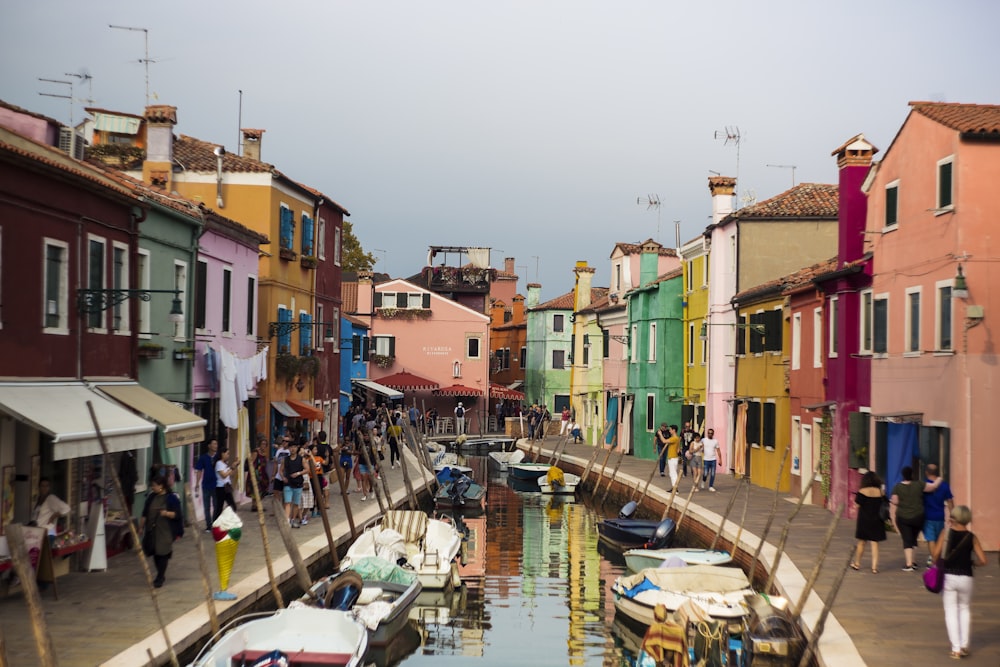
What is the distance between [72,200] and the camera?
19.1 m

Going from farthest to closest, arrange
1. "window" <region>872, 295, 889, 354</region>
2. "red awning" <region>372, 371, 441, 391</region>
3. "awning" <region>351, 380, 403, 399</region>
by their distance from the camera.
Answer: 1. "red awning" <region>372, 371, 441, 391</region>
2. "awning" <region>351, 380, 403, 399</region>
3. "window" <region>872, 295, 889, 354</region>

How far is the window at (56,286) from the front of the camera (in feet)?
60.6

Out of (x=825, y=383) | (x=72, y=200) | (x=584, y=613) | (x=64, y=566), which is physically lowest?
(x=584, y=613)

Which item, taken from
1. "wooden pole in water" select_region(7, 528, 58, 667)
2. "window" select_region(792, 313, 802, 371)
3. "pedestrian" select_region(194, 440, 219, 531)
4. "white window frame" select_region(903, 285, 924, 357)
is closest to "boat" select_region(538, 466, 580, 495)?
"window" select_region(792, 313, 802, 371)

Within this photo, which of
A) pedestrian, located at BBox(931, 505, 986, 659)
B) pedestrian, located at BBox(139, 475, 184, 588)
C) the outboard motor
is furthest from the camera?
the outboard motor

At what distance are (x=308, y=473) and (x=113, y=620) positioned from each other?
37.3ft

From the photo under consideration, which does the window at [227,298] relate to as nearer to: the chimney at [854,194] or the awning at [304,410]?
the awning at [304,410]

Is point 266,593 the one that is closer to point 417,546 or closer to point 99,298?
point 99,298

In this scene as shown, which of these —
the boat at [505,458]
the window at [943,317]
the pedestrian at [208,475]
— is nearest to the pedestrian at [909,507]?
the window at [943,317]

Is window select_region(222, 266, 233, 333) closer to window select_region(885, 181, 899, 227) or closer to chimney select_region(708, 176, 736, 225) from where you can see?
window select_region(885, 181, 899, 227)

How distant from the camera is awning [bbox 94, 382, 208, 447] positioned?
19.7 m

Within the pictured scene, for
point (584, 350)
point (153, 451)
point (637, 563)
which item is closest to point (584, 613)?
point (637, 563)

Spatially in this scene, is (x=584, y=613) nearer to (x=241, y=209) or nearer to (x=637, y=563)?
(x=637, y=563)

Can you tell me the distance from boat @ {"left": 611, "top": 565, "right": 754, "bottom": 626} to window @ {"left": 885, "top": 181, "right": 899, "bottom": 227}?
8610 mm
